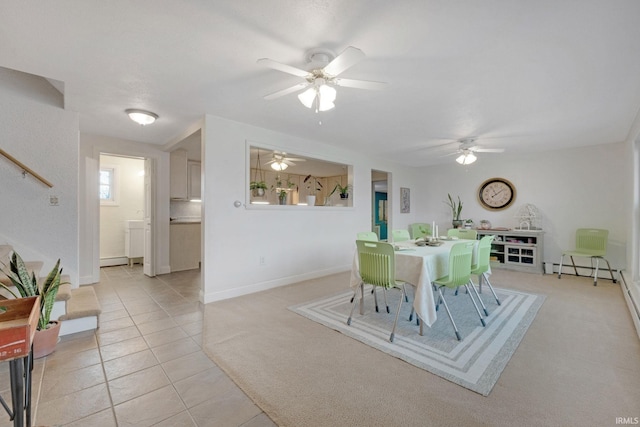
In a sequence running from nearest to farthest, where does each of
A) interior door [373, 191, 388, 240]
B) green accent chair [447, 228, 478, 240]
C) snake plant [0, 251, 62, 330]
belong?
snake plant [0, 251, 62, 330] < green accent chair [447, 228, 478, 240] < interior door [373, 191, 388, 240]

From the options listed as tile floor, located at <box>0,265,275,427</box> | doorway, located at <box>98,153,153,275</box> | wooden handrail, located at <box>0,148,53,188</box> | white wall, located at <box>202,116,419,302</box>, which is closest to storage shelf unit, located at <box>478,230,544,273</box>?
white wall, located at <box>202,116,419,302</box>

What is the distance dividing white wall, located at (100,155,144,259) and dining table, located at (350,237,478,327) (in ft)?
17.5

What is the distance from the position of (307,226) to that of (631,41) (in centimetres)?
373

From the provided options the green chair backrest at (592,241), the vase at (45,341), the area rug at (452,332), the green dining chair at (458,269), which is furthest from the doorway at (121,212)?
the green chair backrest at (592,241)

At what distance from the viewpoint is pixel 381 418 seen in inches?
58.3

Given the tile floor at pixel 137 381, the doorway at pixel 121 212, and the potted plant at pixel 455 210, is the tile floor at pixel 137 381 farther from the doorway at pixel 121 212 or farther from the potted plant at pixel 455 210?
the potted plant at pixel 455 210

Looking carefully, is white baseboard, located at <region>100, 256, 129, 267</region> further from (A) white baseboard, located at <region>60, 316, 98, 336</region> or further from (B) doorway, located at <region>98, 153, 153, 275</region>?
(A) white baseboard, located at <region>60, 316, 98, 336</region>

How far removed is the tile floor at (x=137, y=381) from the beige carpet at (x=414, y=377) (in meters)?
0.14

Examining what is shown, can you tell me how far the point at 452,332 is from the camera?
2488 mm

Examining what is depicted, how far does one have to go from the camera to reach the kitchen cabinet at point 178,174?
501 cm

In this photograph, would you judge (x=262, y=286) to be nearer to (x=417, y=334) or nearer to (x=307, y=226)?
(x=307, y=226)

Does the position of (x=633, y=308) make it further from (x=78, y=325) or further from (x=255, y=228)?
(x=78, y=325)

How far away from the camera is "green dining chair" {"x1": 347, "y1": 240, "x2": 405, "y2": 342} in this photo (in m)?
2.47

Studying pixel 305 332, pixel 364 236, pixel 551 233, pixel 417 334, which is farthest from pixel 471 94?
pixel 551 233
